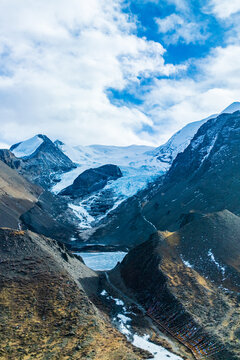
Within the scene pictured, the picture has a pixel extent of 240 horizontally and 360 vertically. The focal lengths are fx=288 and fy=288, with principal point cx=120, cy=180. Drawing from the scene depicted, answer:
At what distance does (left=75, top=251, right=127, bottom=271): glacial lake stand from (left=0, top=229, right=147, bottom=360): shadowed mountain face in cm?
3913

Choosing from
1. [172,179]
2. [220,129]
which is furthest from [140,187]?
[220,129]

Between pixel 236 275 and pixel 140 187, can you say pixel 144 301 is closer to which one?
pixel 236 275

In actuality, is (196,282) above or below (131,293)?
above

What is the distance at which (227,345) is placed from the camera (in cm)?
2636

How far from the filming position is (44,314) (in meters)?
26.2

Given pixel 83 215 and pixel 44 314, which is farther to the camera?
pixel 83 215

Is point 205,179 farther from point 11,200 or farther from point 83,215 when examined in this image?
point 11,200

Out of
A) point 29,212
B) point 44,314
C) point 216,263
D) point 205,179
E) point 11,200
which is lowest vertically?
point 29,212

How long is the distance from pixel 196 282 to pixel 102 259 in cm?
5031

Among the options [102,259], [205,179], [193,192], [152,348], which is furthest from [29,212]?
[152,348]

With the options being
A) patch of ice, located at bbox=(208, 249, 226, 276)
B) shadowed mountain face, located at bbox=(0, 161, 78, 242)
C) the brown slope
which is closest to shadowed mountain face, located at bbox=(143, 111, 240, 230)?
shadowed mountain face, located at bbox=(0, 161, 78, 242)

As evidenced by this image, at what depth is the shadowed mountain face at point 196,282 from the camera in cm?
2845

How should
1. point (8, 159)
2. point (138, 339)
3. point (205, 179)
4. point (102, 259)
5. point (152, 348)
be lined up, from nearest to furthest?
1. point (152, 348)
2. point (138, 339)
3. point (102, 259)
4. point (205, 179)
5. point (8, 159)

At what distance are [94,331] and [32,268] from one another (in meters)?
10.7
